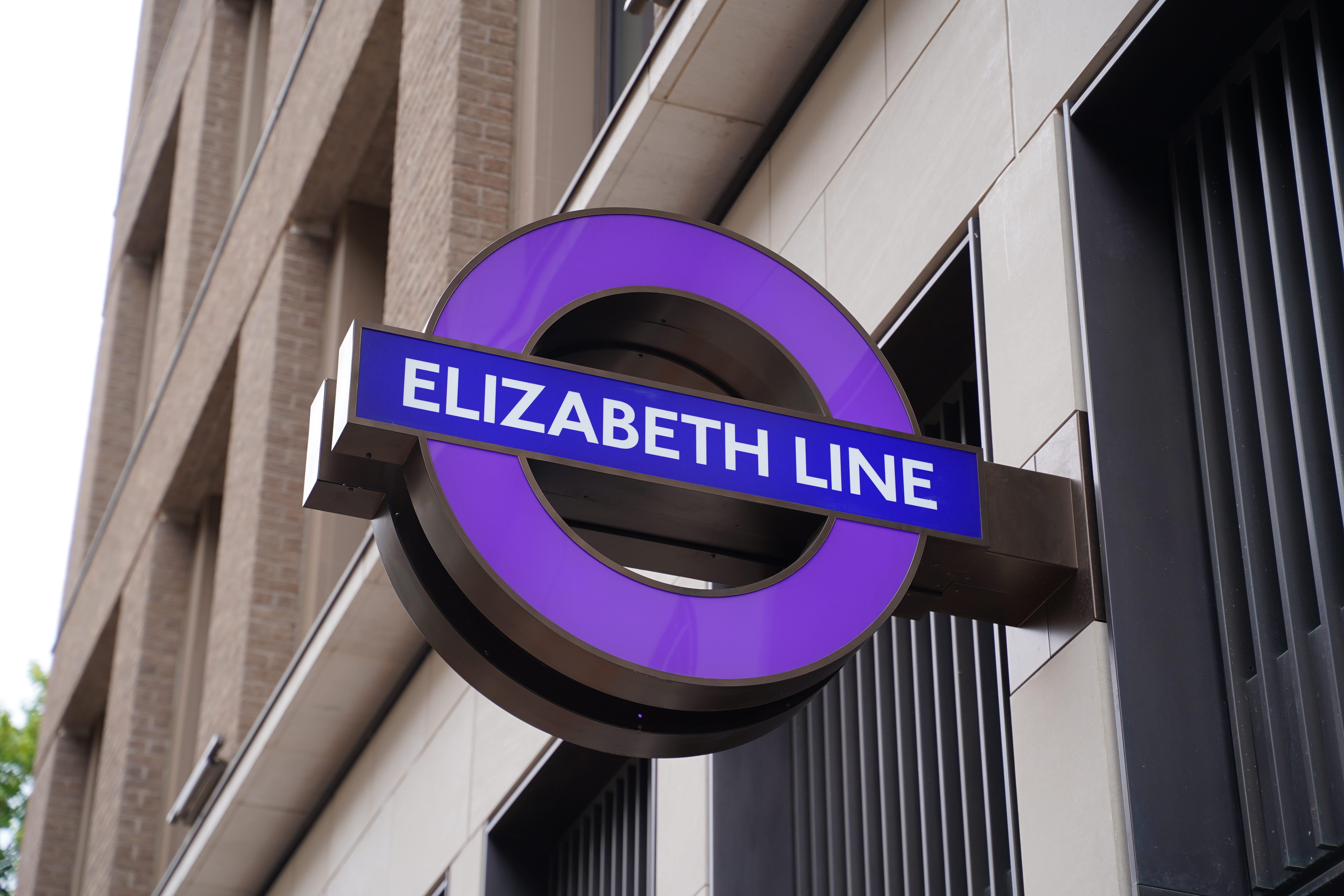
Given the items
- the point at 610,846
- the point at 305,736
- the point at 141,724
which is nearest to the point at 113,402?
the point at 141,724

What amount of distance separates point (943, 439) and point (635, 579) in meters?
2.43

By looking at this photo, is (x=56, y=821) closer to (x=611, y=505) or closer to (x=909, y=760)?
(x=909, y=760)

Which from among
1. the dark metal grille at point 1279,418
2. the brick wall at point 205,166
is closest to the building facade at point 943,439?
the dark metal grille at point 1279,418

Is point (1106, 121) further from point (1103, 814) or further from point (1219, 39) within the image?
point (1103, 814)

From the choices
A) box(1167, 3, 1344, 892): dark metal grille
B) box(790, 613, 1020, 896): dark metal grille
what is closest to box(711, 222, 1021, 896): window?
box(790, 613, 1020, 896): dark metal grille

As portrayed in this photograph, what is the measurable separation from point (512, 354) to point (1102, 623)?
161cm

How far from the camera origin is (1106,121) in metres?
4.85

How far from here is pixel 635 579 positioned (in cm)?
374

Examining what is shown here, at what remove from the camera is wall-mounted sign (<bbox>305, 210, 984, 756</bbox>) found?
3.68 meters

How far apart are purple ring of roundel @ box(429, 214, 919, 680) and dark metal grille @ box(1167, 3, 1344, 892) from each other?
907 mm

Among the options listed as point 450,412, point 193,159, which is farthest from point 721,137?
point 193,159

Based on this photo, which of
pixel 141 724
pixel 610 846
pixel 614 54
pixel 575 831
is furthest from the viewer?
pixel 141 724

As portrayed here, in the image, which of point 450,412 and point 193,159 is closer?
point 450,412

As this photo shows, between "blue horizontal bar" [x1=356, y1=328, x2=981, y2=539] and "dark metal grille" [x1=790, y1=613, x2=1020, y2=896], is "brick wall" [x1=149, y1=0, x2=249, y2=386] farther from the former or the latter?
"blue horizontal bar" [x1=356, y1=328, x2=981, y2=539]
